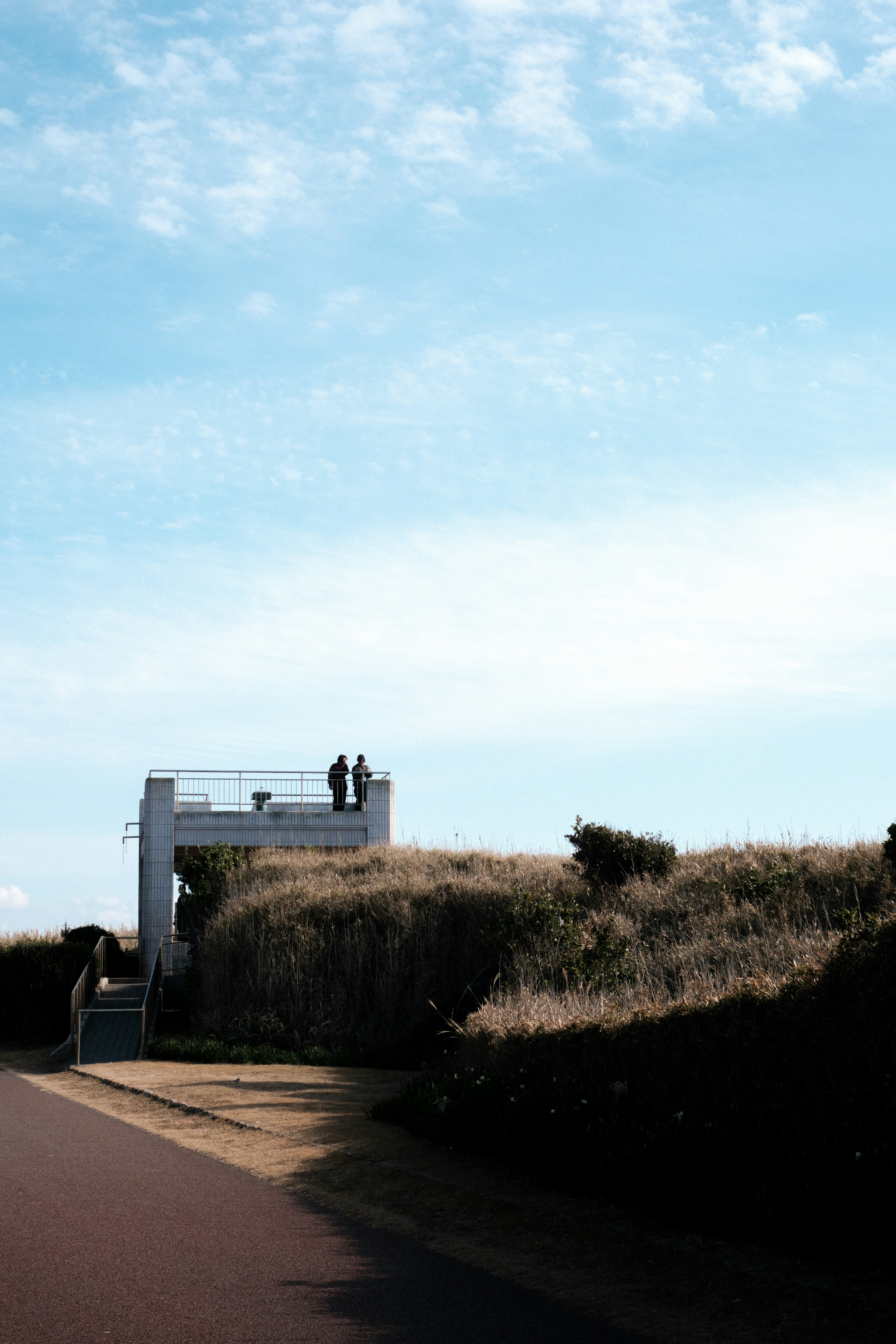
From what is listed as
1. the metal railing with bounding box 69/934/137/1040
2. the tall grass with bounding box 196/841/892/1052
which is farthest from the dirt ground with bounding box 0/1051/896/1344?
the metal railing with bounding box 69/934/137/1040

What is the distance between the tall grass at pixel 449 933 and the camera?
19.4 metres

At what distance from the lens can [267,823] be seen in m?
35.7

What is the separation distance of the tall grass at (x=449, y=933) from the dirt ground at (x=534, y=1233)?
16.7 ft

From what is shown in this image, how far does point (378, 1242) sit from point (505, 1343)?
7.40ft

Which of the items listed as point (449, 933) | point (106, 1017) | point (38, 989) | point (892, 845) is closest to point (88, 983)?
point (38, 989)

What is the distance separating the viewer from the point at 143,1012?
21.9m

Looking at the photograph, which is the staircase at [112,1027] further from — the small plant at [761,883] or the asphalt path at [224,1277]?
the asphalt path at [224,1277]

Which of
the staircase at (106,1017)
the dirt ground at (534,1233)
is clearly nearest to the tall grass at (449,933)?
the staircase at (106,1017)

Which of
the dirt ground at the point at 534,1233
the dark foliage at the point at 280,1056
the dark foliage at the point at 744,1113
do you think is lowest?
the dark foliage at the point at 280,1056

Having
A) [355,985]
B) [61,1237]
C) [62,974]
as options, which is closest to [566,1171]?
[61,1237]

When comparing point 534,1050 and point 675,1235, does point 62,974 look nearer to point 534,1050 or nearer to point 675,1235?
point 534,1050

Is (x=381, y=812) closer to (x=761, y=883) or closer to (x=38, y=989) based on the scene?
(x=38, y=989)

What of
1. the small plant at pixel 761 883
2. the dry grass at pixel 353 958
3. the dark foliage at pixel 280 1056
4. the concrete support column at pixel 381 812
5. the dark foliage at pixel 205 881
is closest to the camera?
the dark foliage at pixel 280 1056

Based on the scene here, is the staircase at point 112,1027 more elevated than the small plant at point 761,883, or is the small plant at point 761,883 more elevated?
the small plant at point 761,883
